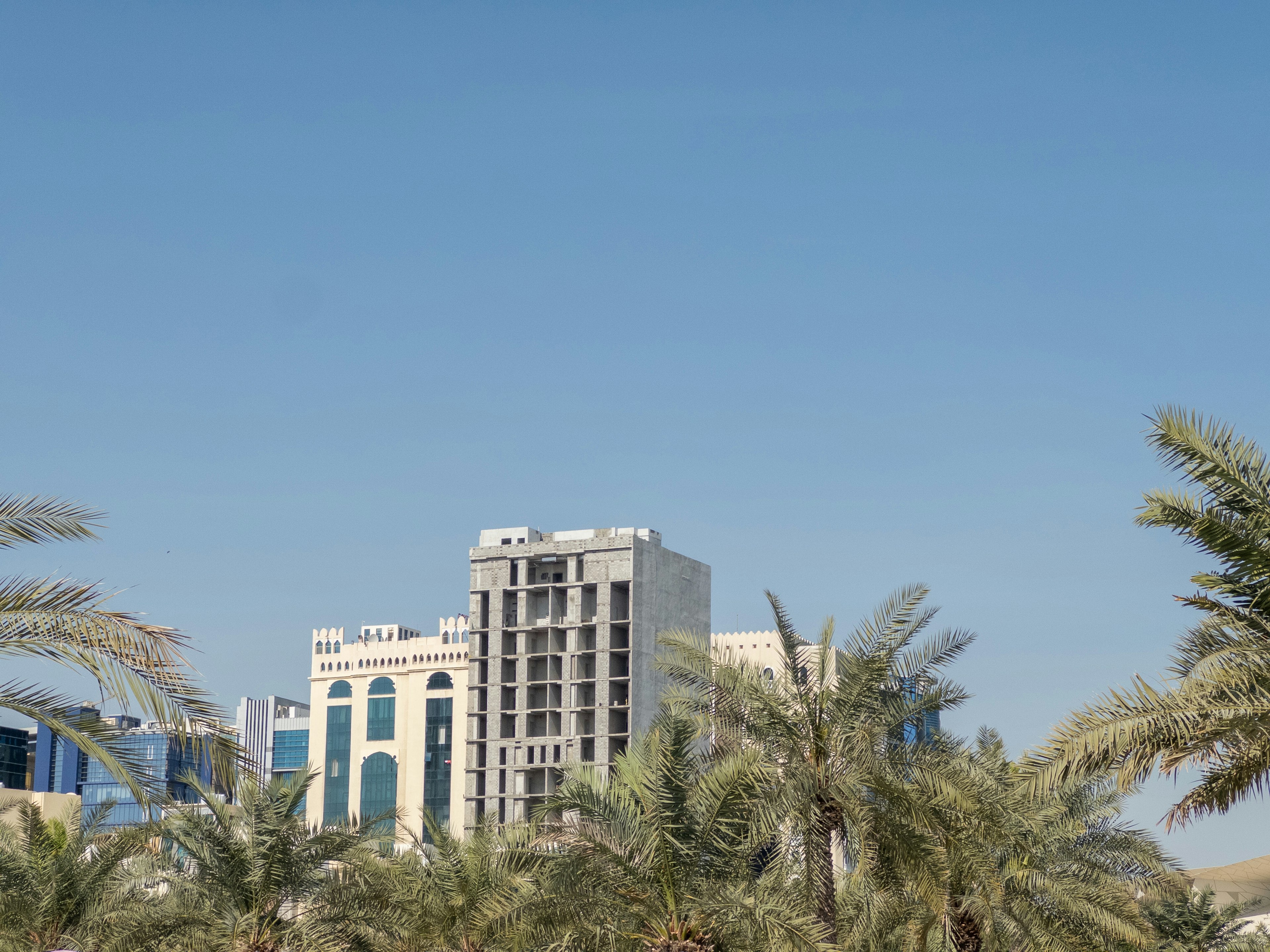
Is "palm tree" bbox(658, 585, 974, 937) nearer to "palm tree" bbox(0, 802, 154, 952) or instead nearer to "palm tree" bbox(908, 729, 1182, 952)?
"palm tree" bbox(908, 729, 1182, 952)

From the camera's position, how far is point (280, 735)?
181250 millimetres

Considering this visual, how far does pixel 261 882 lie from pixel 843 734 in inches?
435

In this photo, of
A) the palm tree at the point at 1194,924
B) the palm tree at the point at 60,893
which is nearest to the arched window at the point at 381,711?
the palm tree at the point at 1194,924

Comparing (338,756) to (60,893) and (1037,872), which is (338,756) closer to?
(60,893)

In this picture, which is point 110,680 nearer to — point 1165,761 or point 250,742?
point 1165,761

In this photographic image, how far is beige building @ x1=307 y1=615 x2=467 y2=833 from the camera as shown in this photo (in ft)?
382

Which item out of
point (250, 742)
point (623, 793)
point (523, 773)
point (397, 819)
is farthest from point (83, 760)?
point (623, 793)

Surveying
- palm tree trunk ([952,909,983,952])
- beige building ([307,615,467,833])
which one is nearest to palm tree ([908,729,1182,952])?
palm tree trunk ([952,909,983,952])

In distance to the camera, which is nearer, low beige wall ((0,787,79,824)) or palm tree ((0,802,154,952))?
palm tree ((0,802,154,952))

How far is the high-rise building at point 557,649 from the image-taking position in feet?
282

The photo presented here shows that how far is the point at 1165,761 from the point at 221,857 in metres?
19.1

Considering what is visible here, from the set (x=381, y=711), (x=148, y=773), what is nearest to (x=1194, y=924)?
(x=148, y=773)

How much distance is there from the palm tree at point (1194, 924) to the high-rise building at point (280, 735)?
131 m

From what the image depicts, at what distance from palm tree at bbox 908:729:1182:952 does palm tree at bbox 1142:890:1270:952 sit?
5.46 meters
